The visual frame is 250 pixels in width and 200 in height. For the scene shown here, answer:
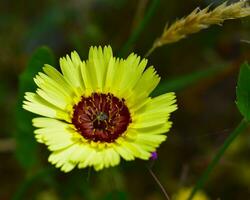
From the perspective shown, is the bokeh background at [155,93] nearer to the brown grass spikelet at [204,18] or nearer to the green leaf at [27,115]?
the green leaf at [27,115]

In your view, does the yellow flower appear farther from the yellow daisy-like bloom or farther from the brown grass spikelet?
the brown grass spikelet

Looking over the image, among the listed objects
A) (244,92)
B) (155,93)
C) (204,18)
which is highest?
(204,18)

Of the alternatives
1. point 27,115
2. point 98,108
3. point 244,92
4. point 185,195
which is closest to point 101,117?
point 98,108

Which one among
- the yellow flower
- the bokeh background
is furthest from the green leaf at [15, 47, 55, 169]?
the yellow flower

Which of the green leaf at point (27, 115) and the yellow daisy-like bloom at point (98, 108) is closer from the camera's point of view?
the yellow daisy-like bloom at point (98, 108)

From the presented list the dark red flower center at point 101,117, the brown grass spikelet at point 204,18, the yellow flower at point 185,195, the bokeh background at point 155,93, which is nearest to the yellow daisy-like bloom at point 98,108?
the dark red flower center at point 101,117

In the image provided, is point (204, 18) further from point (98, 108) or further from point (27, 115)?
point (27, 115)

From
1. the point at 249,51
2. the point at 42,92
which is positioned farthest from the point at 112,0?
the point at 42,92
